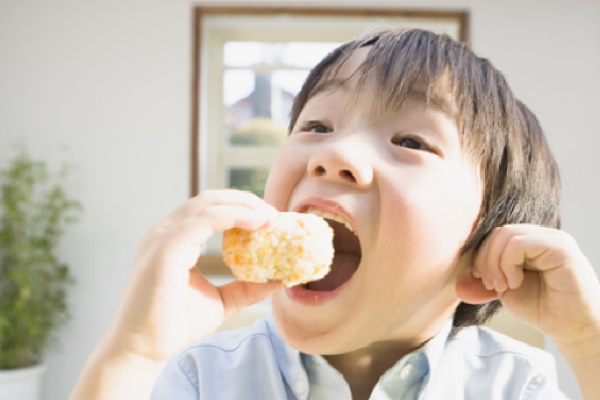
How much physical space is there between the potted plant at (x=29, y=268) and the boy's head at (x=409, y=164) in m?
3.15

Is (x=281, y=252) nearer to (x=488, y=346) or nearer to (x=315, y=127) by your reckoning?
(x=315, y=127)

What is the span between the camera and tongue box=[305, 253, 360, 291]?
0.91 meters

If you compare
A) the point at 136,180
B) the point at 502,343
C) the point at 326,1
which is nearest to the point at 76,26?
the point at 136,180

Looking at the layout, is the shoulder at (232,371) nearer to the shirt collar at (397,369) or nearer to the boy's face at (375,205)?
the shirt collar at (397,369)

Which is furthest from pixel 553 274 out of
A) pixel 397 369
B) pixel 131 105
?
pixel 131 105

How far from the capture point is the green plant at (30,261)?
3.67 metres

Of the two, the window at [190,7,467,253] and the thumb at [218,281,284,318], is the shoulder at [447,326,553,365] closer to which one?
the thumb at [218,281,284,318]

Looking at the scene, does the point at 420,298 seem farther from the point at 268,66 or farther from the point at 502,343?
the point at 268,66

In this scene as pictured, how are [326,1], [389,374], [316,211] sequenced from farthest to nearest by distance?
1. [326,1]
2. [389,374]
3. [316,211]

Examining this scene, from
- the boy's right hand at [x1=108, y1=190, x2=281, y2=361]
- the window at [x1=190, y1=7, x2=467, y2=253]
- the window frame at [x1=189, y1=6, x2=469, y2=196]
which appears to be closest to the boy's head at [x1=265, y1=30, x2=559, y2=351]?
the boy's right hand at [x1=108, y1=190, x2=281, y2=361]

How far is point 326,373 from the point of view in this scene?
929 mm

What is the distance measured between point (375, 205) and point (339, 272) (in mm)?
165

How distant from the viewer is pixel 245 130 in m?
4.21

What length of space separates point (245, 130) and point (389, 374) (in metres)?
3.40
